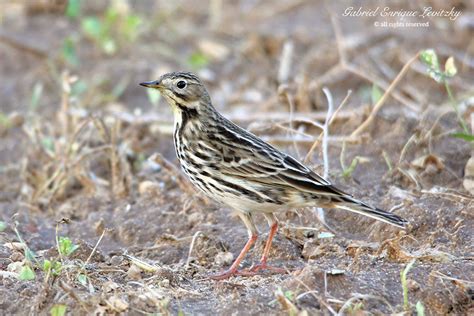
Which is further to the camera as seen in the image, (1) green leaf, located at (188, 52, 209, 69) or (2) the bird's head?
(1) green leaf, located at (188, 52, 209, 69)

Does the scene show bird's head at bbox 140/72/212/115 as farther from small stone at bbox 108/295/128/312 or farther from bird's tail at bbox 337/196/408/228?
small stone at bbox 108/295/128/312

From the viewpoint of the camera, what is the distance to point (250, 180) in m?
5.73

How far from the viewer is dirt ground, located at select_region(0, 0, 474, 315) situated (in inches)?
196

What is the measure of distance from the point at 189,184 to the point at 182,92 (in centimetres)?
97

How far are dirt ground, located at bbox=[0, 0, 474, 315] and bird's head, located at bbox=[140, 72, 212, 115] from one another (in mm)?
842

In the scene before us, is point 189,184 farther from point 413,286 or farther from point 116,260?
point 413,286

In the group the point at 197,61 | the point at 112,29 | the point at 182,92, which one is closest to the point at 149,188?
the point at 182,92

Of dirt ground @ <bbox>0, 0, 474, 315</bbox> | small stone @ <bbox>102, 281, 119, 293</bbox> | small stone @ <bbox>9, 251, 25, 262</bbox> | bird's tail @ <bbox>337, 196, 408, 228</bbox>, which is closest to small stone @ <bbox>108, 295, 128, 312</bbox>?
dirt ground @ <bbox>0, 0, 474, 315</bbox>

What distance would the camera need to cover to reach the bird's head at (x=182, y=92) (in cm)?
625

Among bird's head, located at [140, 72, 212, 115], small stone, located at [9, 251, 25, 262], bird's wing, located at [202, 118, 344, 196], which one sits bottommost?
small stone, located at [9, 251, 25, 262]

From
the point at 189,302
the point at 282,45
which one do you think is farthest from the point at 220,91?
the point at 189,302

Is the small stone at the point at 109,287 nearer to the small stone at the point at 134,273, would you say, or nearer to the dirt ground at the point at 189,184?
the dirt ground at the point at 189,184

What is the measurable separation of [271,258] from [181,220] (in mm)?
989

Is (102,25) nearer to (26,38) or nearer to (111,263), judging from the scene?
(26,38)
